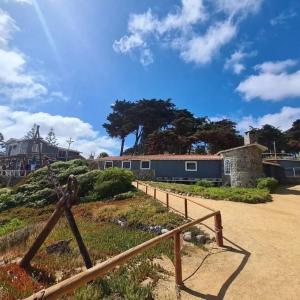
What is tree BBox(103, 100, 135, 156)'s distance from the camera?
57.9 m

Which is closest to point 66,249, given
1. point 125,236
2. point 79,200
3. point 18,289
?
point 125,236

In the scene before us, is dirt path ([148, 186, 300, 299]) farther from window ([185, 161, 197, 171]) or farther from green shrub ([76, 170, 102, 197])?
window ([185, 161, 197, 171])

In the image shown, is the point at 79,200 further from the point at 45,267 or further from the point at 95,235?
the point at 45,267

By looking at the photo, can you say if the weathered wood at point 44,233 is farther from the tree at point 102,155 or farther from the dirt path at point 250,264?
the tree at point 102,155

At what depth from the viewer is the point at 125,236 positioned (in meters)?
12.1

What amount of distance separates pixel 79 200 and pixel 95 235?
13307 millimetres

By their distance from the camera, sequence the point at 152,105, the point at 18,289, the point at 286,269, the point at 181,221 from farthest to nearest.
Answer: the point at 152,105, the point at 181,221, the point at 286,269, the point at 18,289

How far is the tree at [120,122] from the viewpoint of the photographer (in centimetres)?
5790

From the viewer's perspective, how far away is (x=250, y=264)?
8523 millimetres

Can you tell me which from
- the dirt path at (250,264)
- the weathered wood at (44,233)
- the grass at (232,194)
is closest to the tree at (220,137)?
the grass at (232,194)

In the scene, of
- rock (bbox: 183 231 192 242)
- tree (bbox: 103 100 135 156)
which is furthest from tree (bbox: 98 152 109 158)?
rock (bbox: 183 231 192 242)

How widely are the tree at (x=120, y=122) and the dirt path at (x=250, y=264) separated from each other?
142 feet

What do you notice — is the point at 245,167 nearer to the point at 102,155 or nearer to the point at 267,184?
the point at 267,184

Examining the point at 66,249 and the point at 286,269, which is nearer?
the point at 286,269
